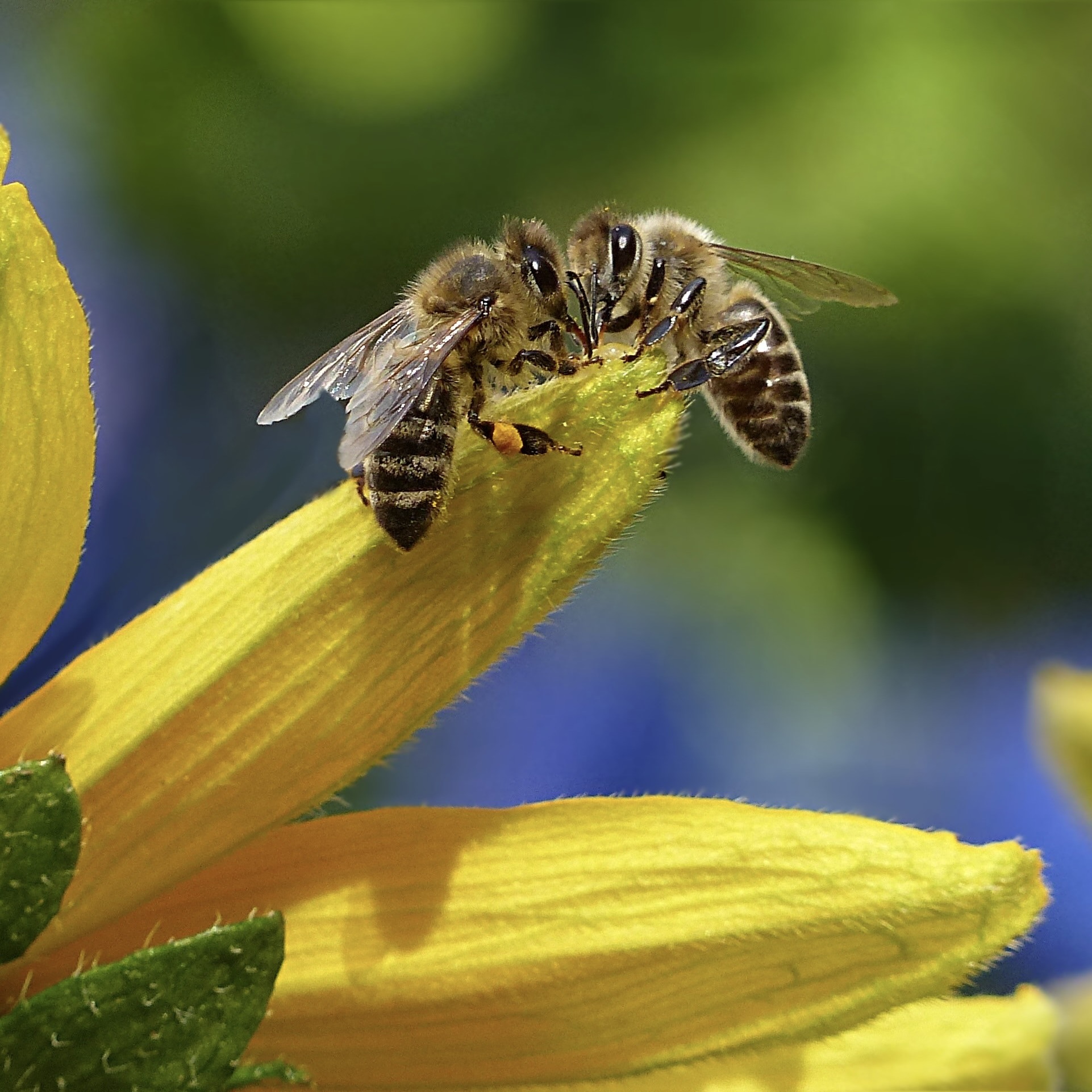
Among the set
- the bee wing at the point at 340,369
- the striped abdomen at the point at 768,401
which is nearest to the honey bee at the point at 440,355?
the bee wing at the point at 340,369

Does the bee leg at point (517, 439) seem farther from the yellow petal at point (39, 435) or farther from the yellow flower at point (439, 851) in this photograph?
the yellow petal at point (39, 435)

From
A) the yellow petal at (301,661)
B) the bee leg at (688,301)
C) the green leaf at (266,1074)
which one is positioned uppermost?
the bee leg at (688,301)

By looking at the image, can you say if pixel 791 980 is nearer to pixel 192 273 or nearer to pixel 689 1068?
pixel 689 1068

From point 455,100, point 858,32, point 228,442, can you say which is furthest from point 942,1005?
point 858,32

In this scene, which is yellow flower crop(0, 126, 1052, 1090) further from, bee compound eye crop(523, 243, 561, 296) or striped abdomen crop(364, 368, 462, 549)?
bee compound eye crop(523, 243, 561, 296)

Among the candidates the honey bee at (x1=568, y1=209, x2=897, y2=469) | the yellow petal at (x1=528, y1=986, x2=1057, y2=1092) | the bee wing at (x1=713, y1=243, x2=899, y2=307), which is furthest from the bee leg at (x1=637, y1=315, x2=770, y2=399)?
the yellow petal at (x1=528, y1=986, x2=1057, y2=1092)

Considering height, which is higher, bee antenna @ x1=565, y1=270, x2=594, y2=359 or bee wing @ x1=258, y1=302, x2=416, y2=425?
bee antenna @ x1=565, y1=270, x2=594, y2=359

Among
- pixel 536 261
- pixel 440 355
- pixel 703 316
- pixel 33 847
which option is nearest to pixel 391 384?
pixel 440 355
